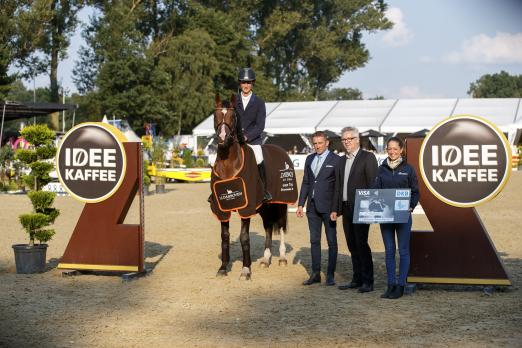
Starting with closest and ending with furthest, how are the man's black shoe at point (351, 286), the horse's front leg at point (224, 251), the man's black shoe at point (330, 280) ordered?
the man's black shoe at point (351, 286), the man's black shoe at point (330, 280), the horse's front leg at point (224, 251)

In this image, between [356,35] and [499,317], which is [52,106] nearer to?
[499,317]

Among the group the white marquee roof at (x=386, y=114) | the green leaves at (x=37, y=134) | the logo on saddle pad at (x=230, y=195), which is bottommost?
the logo on saddle pad at (x=230, y=195)

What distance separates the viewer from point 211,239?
14180 mm

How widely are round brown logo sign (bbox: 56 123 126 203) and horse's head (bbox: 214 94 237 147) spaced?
1.45 metres

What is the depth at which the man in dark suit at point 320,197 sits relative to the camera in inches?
369

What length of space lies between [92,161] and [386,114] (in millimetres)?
42947

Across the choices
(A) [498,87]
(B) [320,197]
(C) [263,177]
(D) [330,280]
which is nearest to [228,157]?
(C) [263,177]

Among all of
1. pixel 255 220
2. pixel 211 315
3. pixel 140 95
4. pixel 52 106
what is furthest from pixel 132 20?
pixel 211 315

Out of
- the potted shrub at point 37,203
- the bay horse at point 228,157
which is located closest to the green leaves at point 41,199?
the potted shrub at point 37,203

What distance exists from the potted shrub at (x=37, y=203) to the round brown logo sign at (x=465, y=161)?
5.28m

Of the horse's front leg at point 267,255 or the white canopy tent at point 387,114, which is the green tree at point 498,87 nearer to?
the white canopy tent at point 387,114

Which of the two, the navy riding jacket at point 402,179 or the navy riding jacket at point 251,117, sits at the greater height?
the navy riding jacket at point 251,117

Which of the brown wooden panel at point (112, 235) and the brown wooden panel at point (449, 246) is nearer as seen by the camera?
the brown wooden panel at point (449, 246)

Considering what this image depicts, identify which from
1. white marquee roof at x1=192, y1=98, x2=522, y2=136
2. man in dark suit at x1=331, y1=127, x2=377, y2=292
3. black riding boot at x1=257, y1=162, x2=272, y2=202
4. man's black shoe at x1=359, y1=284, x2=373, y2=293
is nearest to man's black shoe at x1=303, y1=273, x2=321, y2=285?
man in dark suit at x1=331, y1=127, x2=377, y2=292
